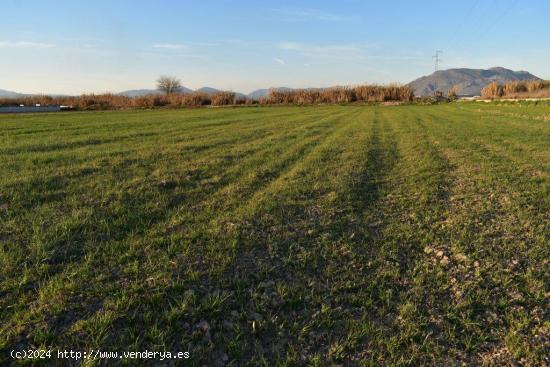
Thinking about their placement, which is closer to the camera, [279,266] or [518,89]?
[279,266]

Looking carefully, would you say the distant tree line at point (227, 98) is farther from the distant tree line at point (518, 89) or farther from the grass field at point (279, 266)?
the grass field at point (279, 266)

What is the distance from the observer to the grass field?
3088 mm

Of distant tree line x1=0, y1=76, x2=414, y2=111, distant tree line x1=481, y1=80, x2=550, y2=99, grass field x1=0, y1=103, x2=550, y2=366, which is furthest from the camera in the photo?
distant tree line x1=0, y1=76, x2=414, y2=111

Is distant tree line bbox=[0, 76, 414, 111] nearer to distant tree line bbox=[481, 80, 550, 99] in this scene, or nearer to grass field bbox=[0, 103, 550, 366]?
distant tree line bbox=[481, 80, 550, 99]

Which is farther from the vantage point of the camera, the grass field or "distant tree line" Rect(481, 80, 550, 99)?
"distant tree line" Rect(481, 80, 550, 99)

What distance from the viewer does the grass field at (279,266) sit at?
10.1 feet

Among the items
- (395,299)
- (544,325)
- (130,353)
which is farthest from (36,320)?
(544,325)

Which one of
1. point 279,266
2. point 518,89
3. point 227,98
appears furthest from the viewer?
point 227,98

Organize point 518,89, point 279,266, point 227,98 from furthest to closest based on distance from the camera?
1. point 227,98
2. point 518,89
3. point 279,266

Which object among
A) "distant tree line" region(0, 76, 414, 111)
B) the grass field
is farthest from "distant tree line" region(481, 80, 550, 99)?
the grass field

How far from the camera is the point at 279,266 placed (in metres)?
4.41

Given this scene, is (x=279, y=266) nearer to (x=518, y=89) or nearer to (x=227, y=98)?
(x=227, y=98)

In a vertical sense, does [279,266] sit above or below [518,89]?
below

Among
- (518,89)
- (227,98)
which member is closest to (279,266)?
(227,98)
